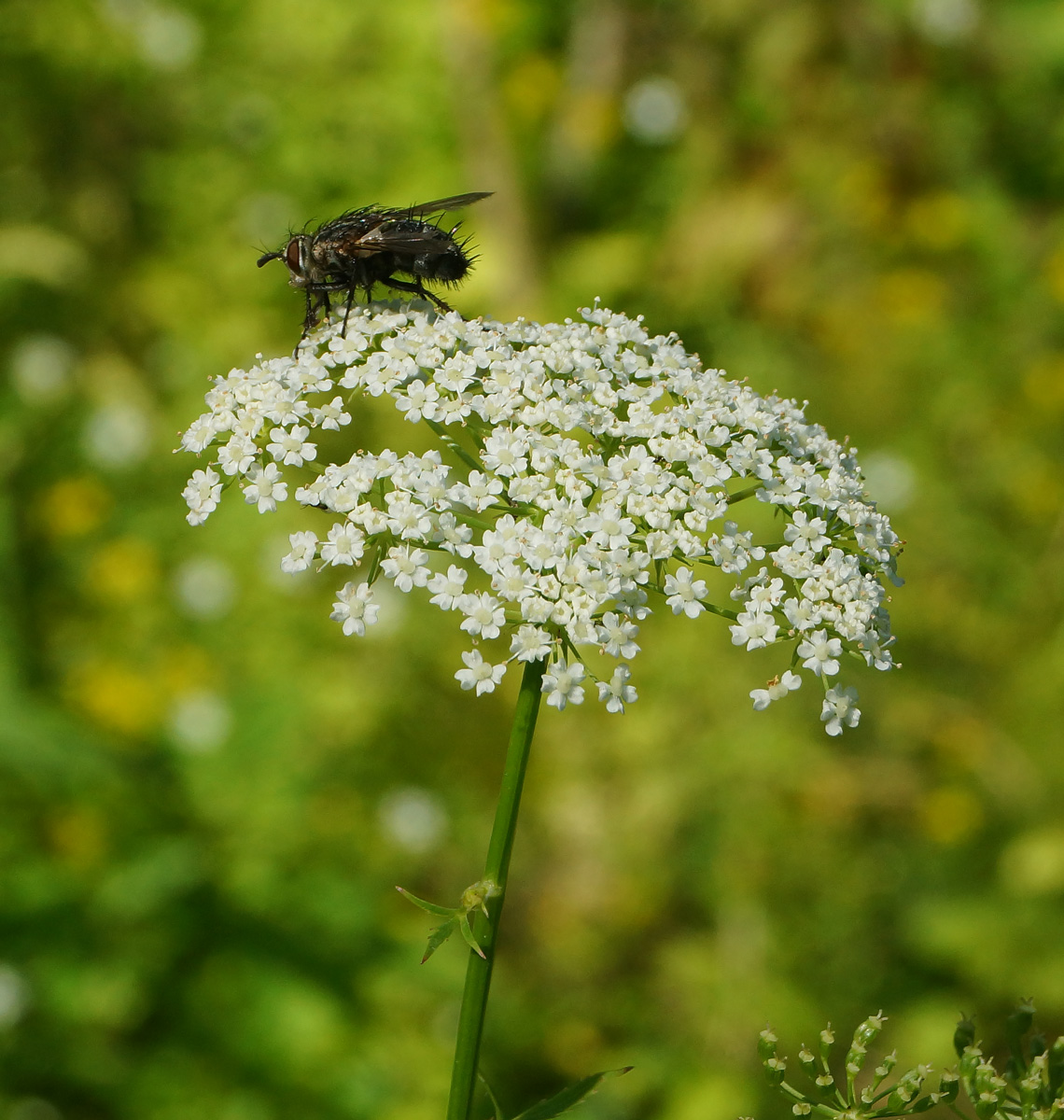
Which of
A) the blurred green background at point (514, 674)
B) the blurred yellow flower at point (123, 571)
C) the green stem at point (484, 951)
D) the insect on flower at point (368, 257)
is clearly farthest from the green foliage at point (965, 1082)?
the blurred yellow flower at point (123, 571)

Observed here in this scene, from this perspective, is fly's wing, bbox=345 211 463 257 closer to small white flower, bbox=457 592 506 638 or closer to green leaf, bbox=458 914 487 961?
small white flower, bbox=457 592 506 638

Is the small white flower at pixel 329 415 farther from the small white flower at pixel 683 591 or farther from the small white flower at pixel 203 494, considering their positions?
the small white flower at pixel 683 591

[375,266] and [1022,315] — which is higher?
[1022,315]

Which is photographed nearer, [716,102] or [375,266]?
[375,266]

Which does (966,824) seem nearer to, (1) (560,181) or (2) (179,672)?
(2) (179,672)

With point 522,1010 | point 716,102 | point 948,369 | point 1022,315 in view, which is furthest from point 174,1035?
point 716,102

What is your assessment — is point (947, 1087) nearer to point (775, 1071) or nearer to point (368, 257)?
point (775, 1071)

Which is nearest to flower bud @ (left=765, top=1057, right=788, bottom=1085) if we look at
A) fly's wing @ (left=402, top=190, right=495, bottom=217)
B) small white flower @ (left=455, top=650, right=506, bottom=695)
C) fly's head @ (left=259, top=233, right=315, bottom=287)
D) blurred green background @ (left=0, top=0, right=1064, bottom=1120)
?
small white flower @ (left=455, top=650, right=506, bottom=695)

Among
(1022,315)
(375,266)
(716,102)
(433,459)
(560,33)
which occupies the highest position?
(560,33)
